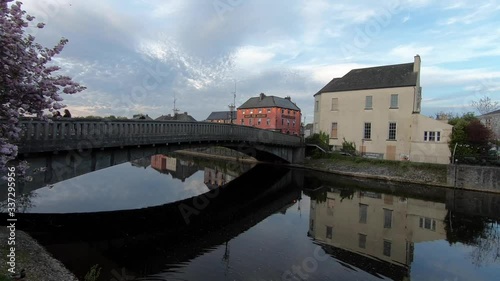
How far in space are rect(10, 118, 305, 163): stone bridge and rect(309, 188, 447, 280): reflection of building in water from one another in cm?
1017

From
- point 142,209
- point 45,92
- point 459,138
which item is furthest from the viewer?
point 459,138

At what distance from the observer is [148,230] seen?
14656mm

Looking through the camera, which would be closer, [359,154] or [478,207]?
[478,207]

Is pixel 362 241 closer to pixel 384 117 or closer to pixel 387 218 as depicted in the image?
pixel 387 218

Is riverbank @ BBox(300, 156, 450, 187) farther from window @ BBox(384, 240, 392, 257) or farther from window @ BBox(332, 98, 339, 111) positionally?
window @ BBox(384, 240, 392, 257)

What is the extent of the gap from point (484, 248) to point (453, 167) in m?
16.5

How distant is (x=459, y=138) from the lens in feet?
101

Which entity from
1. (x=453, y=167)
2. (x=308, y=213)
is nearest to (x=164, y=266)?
(x=308, y=213)

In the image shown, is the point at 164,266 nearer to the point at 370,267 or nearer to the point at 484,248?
the point at 370,267

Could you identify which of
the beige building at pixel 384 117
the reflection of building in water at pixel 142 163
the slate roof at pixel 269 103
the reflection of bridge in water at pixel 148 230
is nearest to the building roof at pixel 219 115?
the slate roof at pixel 269 103

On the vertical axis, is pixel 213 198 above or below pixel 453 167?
below

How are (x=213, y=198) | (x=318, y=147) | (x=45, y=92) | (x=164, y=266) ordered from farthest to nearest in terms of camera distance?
1. (x=318, y=147)
2. (x=213, y=198)
3. (x=164, y=266)
4. (x=45, y=92)

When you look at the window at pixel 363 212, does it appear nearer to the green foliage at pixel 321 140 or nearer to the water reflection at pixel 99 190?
the water reflection at pixel 99 190

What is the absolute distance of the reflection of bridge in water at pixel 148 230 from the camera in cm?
1132
